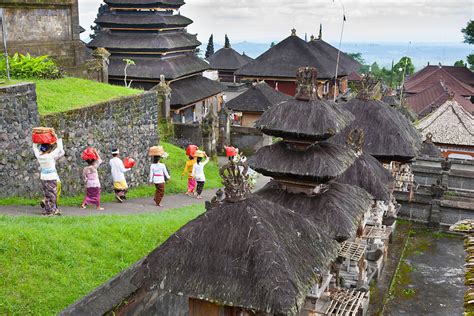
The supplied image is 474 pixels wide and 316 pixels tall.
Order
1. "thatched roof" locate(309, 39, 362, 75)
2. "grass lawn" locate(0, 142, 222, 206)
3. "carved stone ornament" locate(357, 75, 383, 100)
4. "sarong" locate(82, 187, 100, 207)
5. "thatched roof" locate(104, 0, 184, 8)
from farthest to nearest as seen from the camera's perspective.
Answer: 1. "thatched roof" locate(309, 39, 362, 75)
2. "thatched roof" locate(104, 0, 184, 8)
3. "carved stone ornament" locate(357, 75, 383, 100)
4. "sarong" locate(82, 187, 100, 207)
5. "grass lawn" locate(0, 142, 222, 206)

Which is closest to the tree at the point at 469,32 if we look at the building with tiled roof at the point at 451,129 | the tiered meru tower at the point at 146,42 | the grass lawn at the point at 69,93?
the building with tiled roof at the point at 451,129

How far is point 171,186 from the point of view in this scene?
1606cm

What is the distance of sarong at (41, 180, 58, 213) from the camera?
10.0 metres

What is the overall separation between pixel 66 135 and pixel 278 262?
8848mm

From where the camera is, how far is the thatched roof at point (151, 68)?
26.0m

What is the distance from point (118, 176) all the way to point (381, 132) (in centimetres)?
708

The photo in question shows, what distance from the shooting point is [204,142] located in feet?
72.6

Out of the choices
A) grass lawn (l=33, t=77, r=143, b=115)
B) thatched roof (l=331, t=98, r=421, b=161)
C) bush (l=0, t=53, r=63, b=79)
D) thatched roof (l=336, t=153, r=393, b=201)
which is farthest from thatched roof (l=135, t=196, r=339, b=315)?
bush (l=0, t=53, r=63, b=79)

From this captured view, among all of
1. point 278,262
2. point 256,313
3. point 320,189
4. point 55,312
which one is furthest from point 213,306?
point 320,189

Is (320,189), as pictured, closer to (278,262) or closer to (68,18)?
(278,262)

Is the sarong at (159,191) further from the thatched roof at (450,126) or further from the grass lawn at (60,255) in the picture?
the thatched roof at (450,126)

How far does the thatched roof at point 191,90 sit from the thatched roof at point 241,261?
2011cm

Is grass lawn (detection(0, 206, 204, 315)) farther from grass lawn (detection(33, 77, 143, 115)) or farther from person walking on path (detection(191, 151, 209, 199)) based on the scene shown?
person walking on path (detection(191, 151, 209, 199))

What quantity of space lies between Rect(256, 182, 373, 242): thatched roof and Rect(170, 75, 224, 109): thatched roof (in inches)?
672
